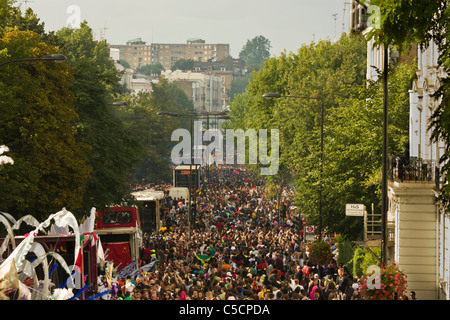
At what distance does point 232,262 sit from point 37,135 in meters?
8.13

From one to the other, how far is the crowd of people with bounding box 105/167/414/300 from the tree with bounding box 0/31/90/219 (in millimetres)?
4372

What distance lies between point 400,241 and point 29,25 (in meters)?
25.4

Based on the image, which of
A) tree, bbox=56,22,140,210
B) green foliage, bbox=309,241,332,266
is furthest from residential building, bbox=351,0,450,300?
tree, bbox=56,22,140,210

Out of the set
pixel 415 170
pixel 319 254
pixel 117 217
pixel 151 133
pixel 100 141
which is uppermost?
pixel 100 141

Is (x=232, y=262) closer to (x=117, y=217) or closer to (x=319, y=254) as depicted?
(x=319, y=254)

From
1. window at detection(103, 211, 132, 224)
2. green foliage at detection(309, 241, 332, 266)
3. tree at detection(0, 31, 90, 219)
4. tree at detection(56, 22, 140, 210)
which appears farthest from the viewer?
window at detection(103, 211, 132, 224)

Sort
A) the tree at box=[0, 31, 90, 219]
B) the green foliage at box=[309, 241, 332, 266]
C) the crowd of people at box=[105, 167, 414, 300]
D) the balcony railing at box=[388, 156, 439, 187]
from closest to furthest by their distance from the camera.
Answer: the crowd of people at box=[105, 167, 414, 300] < the balcony railing at box=[388, 156, 439, 187] < the tree at box=[0, 31, 90, 219] < the green foliage at box=[309, 241, 332, 266]

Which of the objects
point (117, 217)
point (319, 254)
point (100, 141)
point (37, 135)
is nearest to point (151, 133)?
point (100, 141)

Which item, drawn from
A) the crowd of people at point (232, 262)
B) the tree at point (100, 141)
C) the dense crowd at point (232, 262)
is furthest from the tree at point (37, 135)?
the dense crowd at point (232, 262)

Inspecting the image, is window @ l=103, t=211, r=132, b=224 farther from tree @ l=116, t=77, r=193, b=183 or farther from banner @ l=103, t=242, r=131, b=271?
tree @ l=116, t=77, r=193, b=183

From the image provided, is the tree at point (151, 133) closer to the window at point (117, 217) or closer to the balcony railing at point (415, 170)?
the window at point (117, 217)

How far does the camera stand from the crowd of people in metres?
21.5

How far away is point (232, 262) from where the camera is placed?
29516 mm
